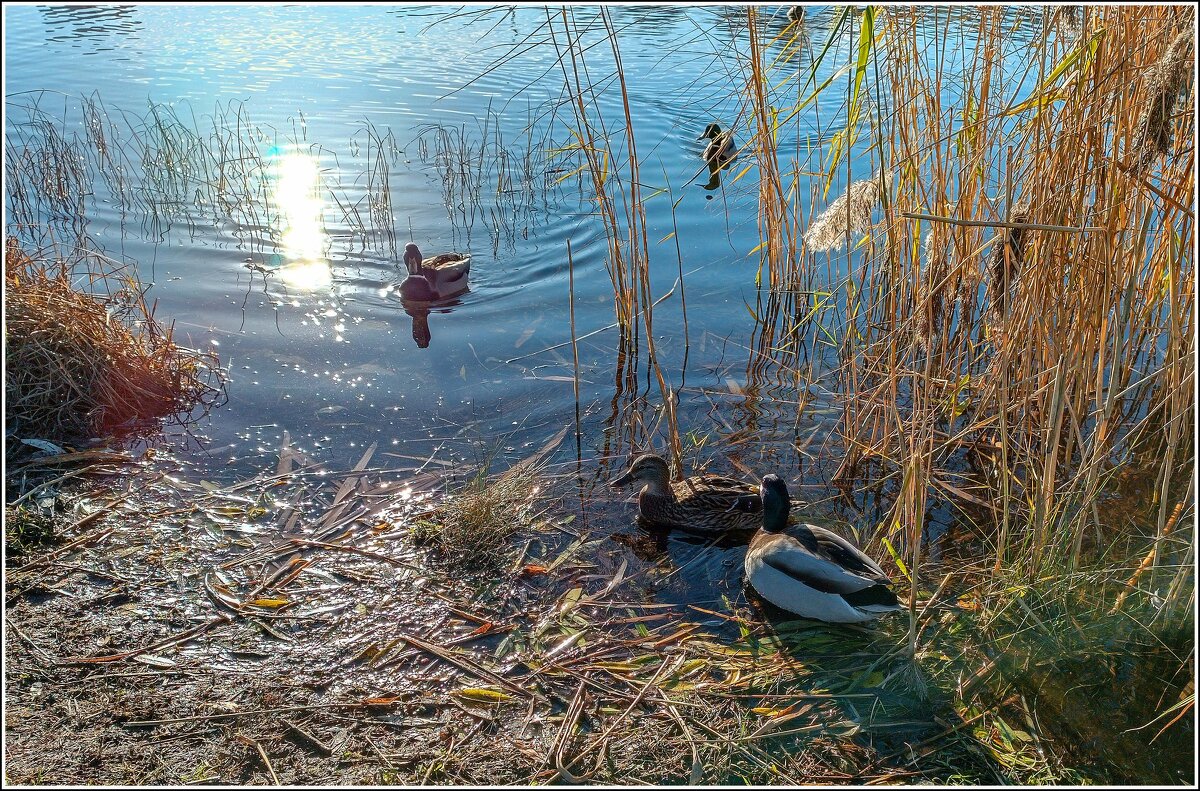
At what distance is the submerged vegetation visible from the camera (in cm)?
317

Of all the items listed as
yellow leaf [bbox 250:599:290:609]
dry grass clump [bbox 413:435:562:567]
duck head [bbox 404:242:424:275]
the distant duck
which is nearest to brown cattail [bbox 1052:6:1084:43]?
dry grass clump [bbox 413:435:562:567]

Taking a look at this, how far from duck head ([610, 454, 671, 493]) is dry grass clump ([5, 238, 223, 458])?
310 cm

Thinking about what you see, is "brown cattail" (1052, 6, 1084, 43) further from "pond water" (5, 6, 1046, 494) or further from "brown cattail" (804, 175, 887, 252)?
"brown cattail" (804, 175, 887, 252)

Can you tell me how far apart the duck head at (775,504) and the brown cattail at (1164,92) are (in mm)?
2249

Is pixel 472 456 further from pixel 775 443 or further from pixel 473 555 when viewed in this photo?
pixel 775 443

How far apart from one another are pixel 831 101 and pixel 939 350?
7.96 m

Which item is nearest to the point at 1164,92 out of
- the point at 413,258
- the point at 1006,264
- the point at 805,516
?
the point at 1006,264

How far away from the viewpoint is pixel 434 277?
7824 millimetres

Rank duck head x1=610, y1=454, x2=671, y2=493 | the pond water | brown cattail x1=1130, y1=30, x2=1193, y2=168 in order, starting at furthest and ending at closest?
the pond water, duck head x1=610, y1=454, x2=671, y2=493, brown cattail x1=1130, y1=30, x2=1193, y2=168

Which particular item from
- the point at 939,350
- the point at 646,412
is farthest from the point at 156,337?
the point at 939,350

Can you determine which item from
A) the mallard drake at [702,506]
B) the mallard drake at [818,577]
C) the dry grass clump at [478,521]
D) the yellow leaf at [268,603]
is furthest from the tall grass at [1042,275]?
the yellow leaf at [268,603]

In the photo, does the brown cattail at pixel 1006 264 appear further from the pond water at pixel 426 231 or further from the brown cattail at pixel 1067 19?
the pond water at pixel 426 231

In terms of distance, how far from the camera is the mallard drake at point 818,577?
3.75 metres

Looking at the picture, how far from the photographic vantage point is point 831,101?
39.0ft
